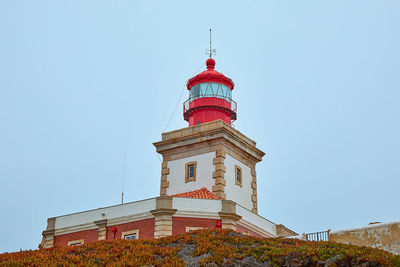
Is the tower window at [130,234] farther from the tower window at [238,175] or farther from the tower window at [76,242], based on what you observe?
the tower window at [238,175]

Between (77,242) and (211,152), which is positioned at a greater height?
(211,152)

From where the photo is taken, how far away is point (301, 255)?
17.8 metres

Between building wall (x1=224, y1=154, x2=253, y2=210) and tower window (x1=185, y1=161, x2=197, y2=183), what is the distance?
1.65 m

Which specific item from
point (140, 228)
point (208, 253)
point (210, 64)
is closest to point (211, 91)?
point (210, 64)

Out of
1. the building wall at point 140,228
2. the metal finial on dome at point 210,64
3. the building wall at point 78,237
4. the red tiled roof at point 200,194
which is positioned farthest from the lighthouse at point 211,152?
the building wall at point 78,237

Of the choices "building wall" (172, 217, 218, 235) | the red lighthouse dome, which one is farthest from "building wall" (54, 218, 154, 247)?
the red lighthouse dome

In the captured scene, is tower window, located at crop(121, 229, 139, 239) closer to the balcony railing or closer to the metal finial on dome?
the balcony railing

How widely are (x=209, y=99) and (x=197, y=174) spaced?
194 inches

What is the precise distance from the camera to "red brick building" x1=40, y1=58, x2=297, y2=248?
25.7 meters

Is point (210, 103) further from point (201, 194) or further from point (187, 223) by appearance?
point (187, 223)

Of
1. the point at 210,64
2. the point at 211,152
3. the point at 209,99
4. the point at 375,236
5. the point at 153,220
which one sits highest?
the point at 210,64

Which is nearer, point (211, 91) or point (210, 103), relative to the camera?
point (210, 103)

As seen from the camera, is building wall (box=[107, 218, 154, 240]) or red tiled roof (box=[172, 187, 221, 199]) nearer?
building wall (box=[107, 218, 154, 240])

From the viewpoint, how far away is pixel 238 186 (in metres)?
30.5
